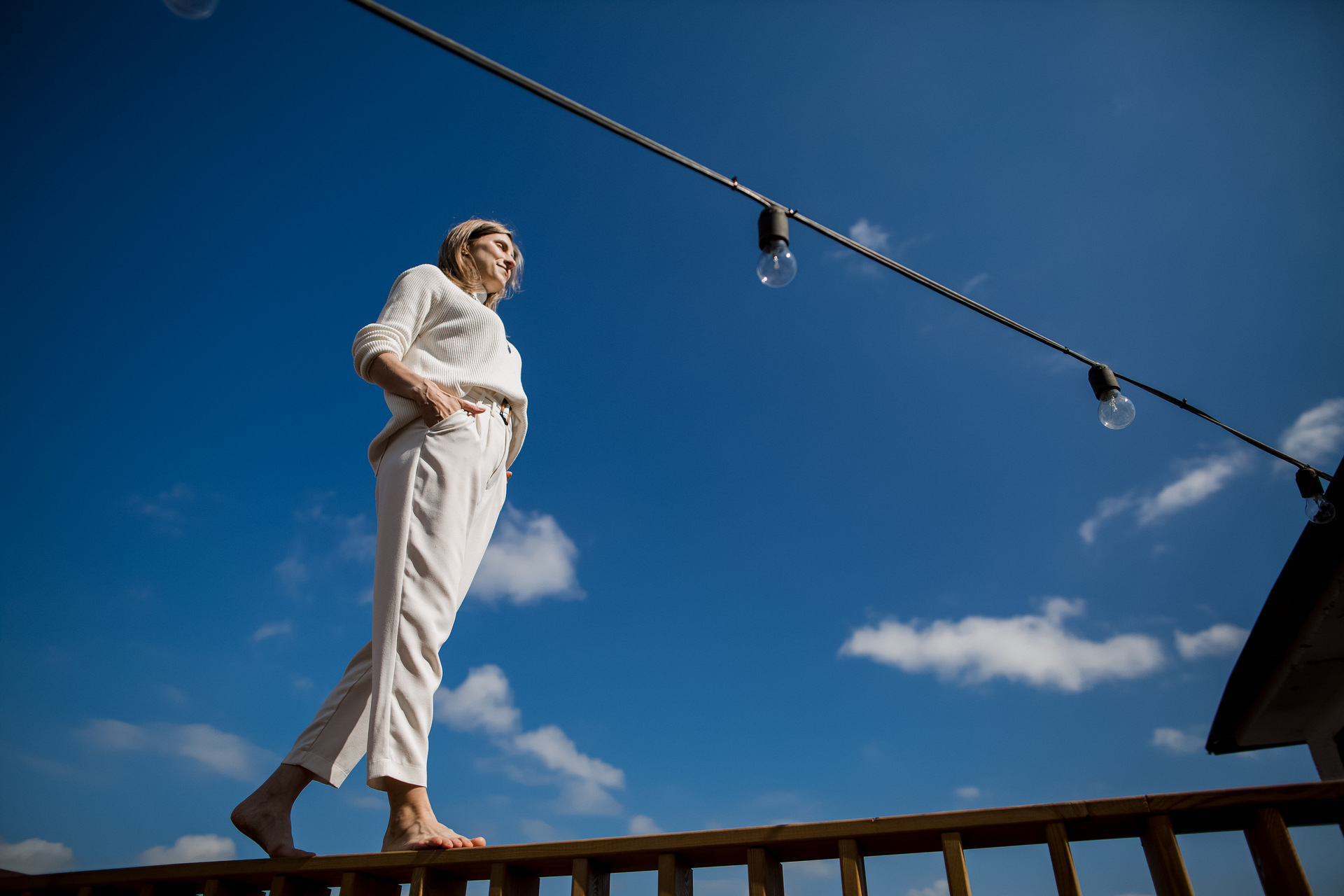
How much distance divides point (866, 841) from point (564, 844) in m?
0.57

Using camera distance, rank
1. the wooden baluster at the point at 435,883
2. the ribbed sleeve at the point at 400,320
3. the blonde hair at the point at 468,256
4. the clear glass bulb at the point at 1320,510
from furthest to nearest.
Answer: the clear glass bulb at the point at 1320,510 → the blonde hair at the point at 468,256 → the ribbed sleeve at the point at 400,320 → the wooden baluster at the point at 435,883

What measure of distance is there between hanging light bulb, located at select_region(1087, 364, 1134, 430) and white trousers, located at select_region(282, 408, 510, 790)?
233 centimetres

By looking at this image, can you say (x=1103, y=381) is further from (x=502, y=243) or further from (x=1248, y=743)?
(x=1248, y=743)

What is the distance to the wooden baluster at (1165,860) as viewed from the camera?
1029 millimetres

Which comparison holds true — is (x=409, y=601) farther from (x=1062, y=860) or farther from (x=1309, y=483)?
(x=1309, y=483)

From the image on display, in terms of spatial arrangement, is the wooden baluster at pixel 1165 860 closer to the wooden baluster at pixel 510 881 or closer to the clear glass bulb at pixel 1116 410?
the wooden baluster at pixel 510 881

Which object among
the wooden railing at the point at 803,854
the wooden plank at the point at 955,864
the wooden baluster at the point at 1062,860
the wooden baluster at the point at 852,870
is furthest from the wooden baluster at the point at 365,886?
the wooden baluster at the point at 1062,860

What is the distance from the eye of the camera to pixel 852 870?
1.17m

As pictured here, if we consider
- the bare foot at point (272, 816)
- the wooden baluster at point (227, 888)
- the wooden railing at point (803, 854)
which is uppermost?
the bare foot at point (272, 816)

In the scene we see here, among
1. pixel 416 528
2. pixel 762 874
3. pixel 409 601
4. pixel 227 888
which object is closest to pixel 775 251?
pixel 416 528

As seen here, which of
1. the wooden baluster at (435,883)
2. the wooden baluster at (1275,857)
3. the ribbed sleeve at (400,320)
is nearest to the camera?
the wooden baluster at (1275,857)

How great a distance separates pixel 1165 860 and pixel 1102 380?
80.6 inches

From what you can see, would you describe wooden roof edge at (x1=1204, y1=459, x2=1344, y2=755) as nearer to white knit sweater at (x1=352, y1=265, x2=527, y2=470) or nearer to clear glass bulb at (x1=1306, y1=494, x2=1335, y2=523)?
clear glass bulb at (x1=1306, y1=494, x2=1335, y2=523)

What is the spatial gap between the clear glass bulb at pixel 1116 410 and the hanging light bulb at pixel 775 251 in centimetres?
165
